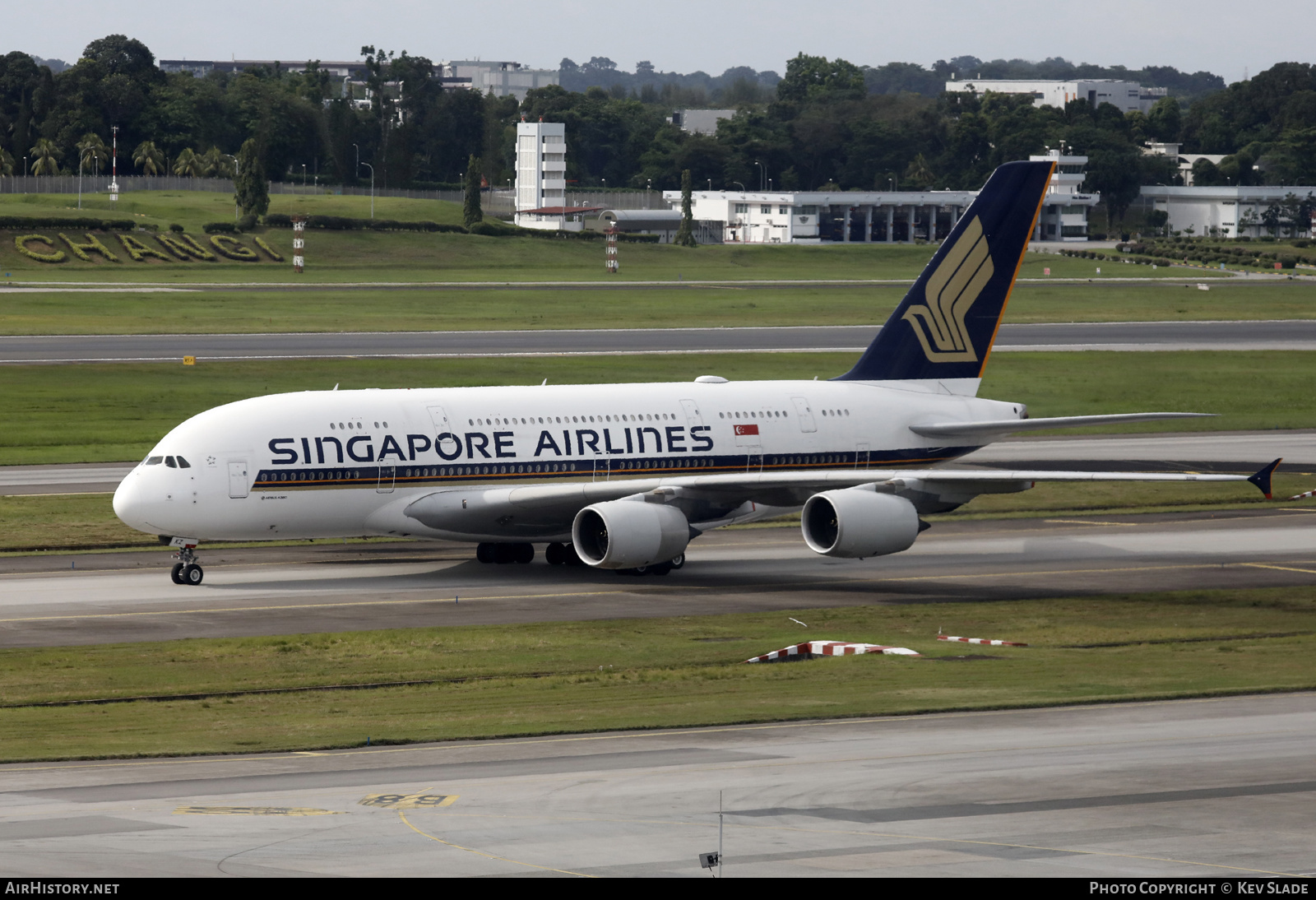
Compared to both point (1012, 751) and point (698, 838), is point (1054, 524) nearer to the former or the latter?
point (1012, 751)

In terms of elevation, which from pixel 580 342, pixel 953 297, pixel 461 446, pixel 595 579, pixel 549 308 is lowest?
pixel 595 579

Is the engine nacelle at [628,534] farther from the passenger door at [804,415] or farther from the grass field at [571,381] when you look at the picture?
the grass field at [571,381]

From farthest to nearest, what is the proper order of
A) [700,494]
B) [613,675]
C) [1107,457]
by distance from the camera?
[1107,457], [700,494], [613,675]

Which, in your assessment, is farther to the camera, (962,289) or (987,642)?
(962,289)

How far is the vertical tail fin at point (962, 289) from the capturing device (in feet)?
171

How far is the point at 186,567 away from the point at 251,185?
498ft

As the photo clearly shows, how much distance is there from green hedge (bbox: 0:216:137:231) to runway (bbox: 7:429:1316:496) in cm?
11874

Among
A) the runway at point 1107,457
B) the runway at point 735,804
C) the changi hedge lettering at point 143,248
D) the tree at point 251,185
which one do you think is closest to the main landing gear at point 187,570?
the runway at point 1107,457

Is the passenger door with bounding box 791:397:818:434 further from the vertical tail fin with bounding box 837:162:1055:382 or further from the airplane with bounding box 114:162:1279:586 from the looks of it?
the vertical tail fin with bounding box 837:162:1055:382

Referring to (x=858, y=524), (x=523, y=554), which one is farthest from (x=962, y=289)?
(x=523, y=554)

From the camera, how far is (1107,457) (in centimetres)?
6756

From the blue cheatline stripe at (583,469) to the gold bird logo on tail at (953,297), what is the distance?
3.26 m

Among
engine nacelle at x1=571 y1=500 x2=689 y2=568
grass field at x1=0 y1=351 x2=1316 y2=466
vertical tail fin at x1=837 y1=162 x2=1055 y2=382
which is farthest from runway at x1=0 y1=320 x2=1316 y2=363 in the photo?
engine nacelle at x1=571 y1=500 x2=689 y2=568

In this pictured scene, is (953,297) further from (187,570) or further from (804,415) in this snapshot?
(187,570)
